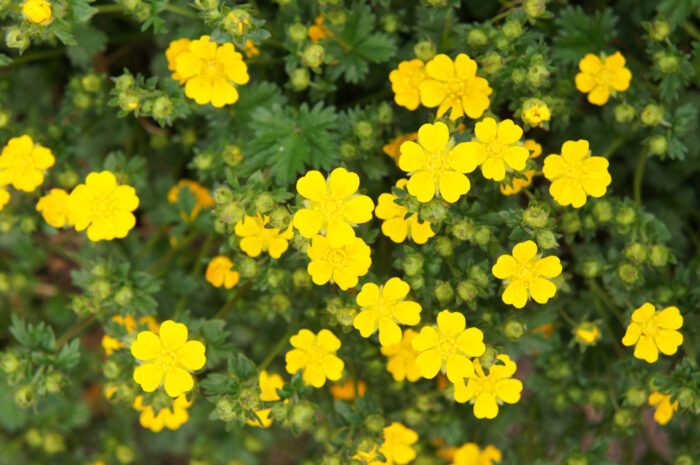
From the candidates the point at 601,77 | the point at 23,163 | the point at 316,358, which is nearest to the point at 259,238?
the point at 316,358

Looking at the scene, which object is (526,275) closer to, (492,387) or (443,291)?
(443,291)

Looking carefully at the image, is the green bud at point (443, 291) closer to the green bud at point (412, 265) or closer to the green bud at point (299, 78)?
the green bud at point (412, 265)

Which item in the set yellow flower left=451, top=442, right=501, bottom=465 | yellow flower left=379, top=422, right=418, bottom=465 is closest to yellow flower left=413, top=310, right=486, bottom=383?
yellow flower left=379, top=422, right=418, bottom=465

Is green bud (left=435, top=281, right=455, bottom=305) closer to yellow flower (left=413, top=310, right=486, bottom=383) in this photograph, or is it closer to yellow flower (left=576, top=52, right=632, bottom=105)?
yellow flower (left=413, top=310, right=486, bottom=383)

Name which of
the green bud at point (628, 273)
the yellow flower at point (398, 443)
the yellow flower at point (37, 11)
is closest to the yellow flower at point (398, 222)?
the green bud at point (628, 273)

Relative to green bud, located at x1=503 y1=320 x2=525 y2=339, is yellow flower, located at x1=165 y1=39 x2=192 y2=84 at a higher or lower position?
higher
